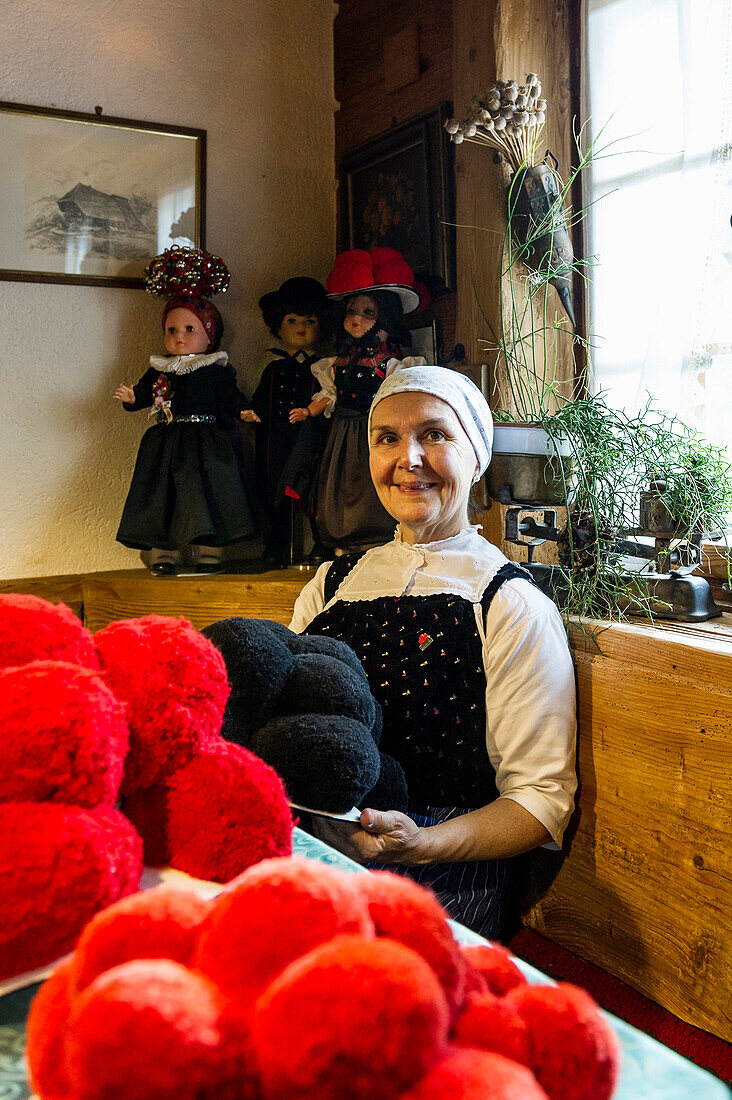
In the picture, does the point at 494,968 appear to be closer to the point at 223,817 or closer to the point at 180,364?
the point at 223,817

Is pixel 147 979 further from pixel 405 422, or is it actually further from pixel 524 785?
pixel 405 422

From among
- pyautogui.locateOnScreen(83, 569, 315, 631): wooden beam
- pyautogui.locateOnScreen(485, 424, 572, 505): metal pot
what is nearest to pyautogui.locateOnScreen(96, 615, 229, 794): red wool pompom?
pyautogui.locateOnScreen(485, 424, 572, 505): metal pot

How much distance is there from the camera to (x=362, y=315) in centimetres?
193

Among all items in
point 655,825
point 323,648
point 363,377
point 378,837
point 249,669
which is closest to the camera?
point 249,669

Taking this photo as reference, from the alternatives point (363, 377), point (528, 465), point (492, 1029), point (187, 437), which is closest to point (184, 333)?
point (187, 437)

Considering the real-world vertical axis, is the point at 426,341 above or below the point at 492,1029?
above

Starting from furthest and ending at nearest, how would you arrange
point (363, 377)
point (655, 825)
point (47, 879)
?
1. point (363, 377)
2. point (655, 825)
3. point (47, 879)

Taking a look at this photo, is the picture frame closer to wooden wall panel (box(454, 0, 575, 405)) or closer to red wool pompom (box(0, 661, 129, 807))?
wooden wall panel (box(454, 0, 575, 405))

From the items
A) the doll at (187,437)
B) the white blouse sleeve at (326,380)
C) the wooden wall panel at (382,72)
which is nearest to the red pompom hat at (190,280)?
the doll at (187,437)

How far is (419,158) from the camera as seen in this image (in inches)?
80.1

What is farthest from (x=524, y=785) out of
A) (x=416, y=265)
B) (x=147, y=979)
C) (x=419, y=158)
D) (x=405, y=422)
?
(x=419, y=158)

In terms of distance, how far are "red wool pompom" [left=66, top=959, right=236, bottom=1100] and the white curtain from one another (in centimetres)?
134

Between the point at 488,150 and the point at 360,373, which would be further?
the point at 360,373

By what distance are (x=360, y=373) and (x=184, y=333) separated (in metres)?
0.45
